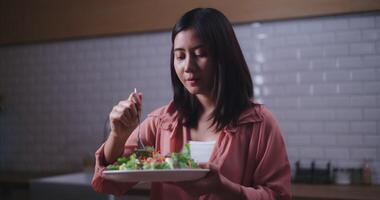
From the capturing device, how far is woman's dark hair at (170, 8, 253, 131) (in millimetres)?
1329

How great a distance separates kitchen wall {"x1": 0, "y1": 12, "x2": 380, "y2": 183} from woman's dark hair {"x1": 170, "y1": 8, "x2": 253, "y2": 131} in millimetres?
2053

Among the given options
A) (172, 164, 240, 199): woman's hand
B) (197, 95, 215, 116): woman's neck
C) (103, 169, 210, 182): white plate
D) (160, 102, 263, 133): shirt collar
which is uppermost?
(197, 95, 215, 116): woman's neck

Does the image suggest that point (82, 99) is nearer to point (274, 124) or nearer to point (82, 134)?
point (82, 134)

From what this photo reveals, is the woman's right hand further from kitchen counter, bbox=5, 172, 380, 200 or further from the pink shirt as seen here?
kitchen counter, bbox=5, 172, 380, 200

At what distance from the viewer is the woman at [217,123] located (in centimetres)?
129

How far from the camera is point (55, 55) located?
4.40 meters

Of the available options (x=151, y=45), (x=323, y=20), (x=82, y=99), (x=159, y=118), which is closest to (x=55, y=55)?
(x=82, y=99)

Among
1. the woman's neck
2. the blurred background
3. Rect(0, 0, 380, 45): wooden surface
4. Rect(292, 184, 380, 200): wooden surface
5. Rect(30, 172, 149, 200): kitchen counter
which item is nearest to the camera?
the woman's neck

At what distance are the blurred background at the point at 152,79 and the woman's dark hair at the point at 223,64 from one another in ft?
4.83

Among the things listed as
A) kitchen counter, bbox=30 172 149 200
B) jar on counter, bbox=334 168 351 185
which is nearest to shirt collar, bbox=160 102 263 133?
kitchen counter, bbox=30 172 149 200

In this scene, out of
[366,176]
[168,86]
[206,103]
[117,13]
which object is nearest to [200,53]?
[206,103]

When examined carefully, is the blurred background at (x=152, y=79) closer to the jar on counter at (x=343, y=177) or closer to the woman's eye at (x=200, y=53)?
the jar on counter at (x=343, y=177)

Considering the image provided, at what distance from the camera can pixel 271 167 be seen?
1.28 m

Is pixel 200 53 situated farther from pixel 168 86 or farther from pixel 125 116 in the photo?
pixel 168 86
